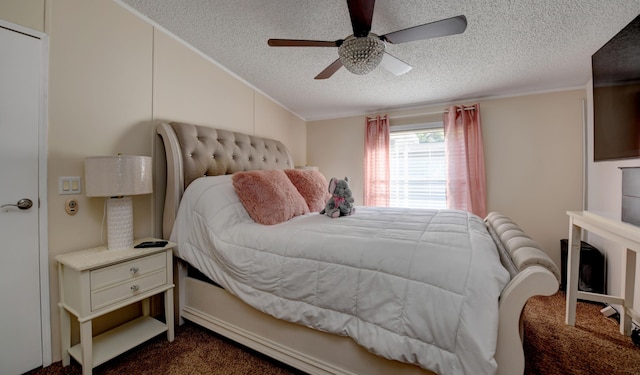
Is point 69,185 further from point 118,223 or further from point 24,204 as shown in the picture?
point 118,223

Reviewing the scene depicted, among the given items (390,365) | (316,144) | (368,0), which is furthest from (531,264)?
(316,144)

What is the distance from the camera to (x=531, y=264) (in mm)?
942

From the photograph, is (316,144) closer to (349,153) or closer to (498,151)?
(349,153)

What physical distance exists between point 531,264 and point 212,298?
69.4 inches

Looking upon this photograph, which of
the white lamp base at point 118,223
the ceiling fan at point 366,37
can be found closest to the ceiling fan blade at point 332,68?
the ceiling fan at point 366,37

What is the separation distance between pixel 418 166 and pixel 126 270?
329cm

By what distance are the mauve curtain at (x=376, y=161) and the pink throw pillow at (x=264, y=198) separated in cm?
193

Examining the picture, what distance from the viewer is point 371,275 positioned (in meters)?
1.08

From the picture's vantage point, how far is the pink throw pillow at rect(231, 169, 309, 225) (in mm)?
1692

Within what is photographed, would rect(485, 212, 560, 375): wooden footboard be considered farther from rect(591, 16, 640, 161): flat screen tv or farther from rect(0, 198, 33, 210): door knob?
rect(0, 198, 33, 210): door knob

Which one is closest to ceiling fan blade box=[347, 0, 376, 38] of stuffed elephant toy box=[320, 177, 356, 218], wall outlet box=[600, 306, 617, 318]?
stuffed elephant toy box=[320, 177, 356, 218]

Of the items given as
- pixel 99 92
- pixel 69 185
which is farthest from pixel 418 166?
pixel 69 185

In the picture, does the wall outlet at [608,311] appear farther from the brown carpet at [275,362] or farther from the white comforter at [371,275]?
the white comforter at [371,275]

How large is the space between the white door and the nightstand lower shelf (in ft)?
0.79
